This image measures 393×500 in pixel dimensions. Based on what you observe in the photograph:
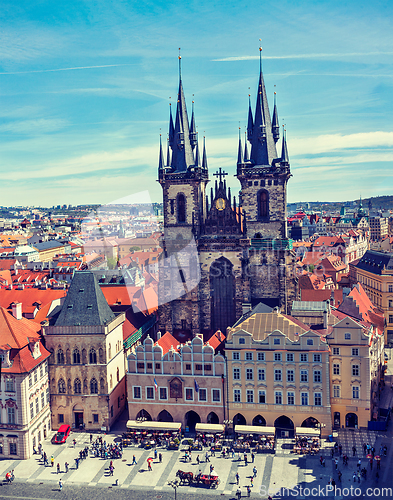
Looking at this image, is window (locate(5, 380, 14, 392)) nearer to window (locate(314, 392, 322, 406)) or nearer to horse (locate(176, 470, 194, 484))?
horse (locate(176, 470, 194, 484))

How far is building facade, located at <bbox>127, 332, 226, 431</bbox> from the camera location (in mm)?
64375

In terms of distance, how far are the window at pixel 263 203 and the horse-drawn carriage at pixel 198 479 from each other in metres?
41.6

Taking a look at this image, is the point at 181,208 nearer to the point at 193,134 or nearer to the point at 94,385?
the point at 193,134

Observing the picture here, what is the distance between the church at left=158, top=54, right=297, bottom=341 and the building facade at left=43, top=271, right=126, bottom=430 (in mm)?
16301

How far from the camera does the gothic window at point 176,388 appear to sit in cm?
6494

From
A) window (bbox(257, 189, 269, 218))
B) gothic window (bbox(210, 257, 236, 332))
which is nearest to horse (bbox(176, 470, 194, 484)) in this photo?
gothic window (bbox(210, 257, 236, 332))

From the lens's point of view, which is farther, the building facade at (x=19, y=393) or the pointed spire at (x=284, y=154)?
the pointed spire at (x=284, y=154)

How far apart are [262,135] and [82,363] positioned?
44960 millimetres

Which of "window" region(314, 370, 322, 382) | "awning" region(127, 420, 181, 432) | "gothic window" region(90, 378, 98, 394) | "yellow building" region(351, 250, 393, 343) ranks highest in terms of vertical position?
"yellow building" region(351, 250, 393, 343)

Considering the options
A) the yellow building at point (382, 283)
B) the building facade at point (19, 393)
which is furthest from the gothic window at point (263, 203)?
the building facade at point (19, 393)

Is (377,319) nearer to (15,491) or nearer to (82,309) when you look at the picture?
(82,309)

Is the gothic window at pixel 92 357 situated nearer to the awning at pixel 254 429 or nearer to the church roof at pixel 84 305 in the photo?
the church roof at pixel 84 305

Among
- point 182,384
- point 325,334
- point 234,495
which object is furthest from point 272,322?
point 234,495

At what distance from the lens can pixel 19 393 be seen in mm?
59375
